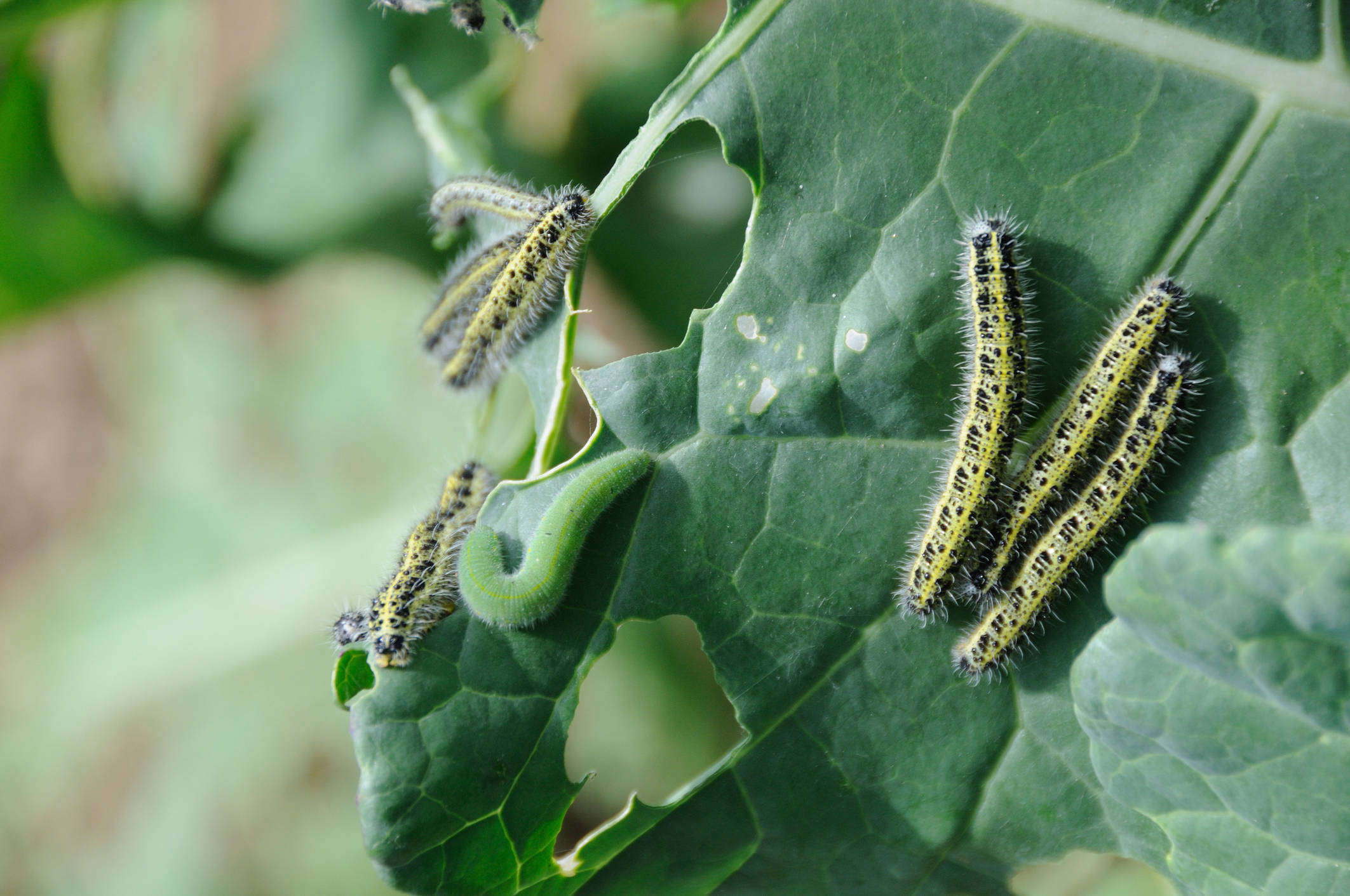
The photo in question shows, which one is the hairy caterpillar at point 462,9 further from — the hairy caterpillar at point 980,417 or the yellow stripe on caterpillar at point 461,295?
the hairy caterpillar at point 980,417

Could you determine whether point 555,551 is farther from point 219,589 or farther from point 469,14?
point 219,589

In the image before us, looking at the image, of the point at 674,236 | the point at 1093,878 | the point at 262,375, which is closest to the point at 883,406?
the point at 674,236

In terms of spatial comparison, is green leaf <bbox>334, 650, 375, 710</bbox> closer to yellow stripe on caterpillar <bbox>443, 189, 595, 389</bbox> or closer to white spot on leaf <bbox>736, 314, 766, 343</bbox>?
yellow stripe on caterpillar <bbox>443, 189, 595, 389</bbox>

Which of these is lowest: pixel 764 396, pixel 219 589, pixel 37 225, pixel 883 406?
pixel 219 589

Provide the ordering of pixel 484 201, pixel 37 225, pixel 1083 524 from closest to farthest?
pixel 1083 524
pixel 484 201
pixel 37 225

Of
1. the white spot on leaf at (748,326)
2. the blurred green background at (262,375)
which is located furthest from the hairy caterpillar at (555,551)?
the blurred green background at (262,375)

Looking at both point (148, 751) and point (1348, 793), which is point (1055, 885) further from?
point (148, 751)

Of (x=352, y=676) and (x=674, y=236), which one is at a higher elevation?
(x=674, y=236)
